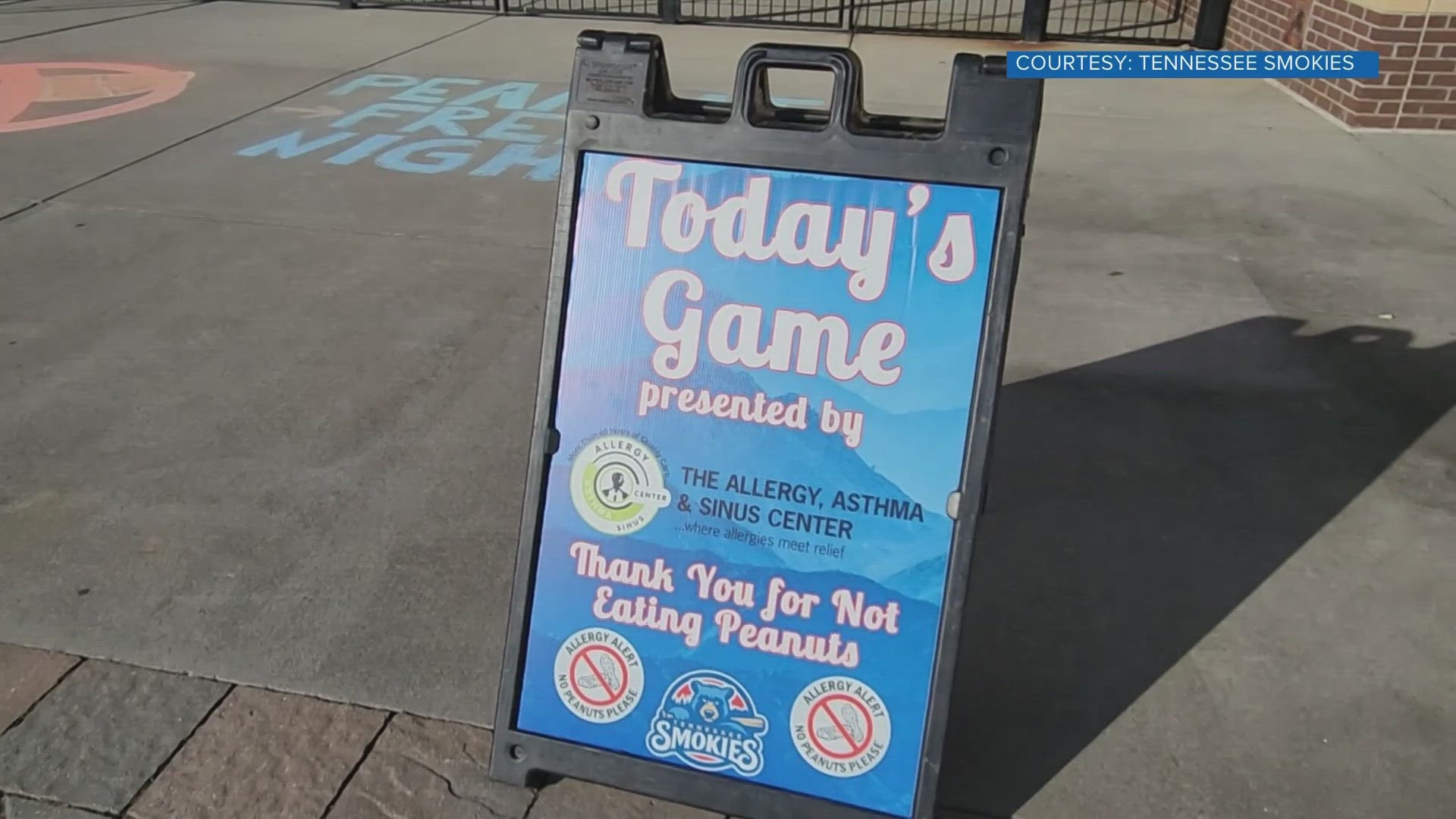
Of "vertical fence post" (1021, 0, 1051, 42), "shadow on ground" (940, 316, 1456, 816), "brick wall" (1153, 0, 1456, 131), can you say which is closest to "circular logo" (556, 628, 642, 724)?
"shadow on ground" (940, 316, 1456, 816)

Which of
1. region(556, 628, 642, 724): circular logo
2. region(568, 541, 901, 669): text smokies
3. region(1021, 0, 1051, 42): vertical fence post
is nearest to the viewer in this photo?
region(568, 541, 901, 669): text smokies

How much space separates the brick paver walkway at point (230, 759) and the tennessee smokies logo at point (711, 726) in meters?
0.19

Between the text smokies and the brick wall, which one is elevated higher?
the brick wall

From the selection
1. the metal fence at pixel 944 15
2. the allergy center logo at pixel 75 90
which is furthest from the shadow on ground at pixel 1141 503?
the allergy center logo at pixel 75 90

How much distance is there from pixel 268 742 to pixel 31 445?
6.21 ft

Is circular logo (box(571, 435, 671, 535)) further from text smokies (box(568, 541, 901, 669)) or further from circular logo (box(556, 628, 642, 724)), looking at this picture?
circular logo (box(556, 628, 642, 724))

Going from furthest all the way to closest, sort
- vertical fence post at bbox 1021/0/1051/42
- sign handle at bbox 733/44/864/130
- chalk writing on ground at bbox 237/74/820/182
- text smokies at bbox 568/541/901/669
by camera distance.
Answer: vertical fence post at bbox 1021/0/1051/42 → chalk writing on ground at bbox 237/74/820/182 → text smokies at bbox 568/541/901/669 → sign handle at bbox 733/44/864/130

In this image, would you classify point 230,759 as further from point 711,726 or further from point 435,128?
point 435,128

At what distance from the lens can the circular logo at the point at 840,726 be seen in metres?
2.26

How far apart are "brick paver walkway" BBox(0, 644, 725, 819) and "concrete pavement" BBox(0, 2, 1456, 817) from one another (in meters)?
0.10

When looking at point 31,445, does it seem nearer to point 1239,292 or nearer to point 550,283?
point 550,283

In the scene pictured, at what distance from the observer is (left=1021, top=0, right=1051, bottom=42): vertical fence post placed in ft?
34.0

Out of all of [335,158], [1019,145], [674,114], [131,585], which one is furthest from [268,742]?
[335,158]

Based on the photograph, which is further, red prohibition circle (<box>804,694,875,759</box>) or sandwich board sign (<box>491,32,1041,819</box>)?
red prohibition circle (<box>804,694,875,759</box>)
